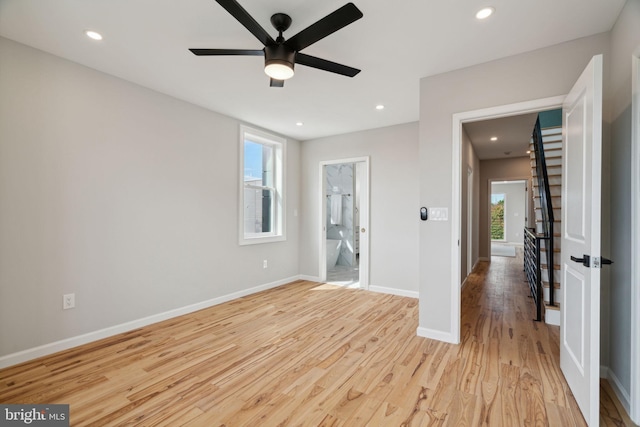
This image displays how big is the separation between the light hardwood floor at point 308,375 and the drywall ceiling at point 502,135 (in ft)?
8.84

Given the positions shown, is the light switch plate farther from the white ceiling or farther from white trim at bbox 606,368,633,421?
white trim at bbox 606,368,633,421

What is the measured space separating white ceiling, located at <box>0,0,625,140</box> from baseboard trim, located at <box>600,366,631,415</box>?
2.43 m

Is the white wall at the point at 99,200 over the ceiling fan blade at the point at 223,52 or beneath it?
beneath

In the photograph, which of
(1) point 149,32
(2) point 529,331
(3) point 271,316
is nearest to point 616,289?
(2) point 529,331

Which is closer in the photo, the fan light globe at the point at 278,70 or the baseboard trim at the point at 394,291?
the fan light globe at the point at 278,70

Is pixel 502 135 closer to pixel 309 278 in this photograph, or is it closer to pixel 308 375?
pixel 309 278

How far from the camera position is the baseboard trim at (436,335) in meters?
2.66

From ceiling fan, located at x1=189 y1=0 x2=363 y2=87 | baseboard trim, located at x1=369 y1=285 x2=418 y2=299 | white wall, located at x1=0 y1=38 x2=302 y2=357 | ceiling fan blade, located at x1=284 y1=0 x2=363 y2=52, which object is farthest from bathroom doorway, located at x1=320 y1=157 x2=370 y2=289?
ceiling fan blade, located at x1=284 y1=0 x2=363 y2=52

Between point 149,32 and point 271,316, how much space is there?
291 cm

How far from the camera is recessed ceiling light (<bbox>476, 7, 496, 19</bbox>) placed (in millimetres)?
1874

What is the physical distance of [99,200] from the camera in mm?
2711

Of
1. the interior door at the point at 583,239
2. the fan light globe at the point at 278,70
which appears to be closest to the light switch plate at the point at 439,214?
the interior door at the point at 583,239

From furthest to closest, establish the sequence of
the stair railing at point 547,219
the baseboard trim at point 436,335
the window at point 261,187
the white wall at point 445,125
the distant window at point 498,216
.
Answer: the distant window at point 498,216, the window at point 261,187, the stair railing at point 547,219, the baseboard trim at point 436,335, the white wall at point 445,125

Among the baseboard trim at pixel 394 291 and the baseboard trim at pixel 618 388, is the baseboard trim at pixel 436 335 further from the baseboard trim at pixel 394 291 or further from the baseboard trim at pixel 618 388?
the baseboard trim at pixel 394 291
